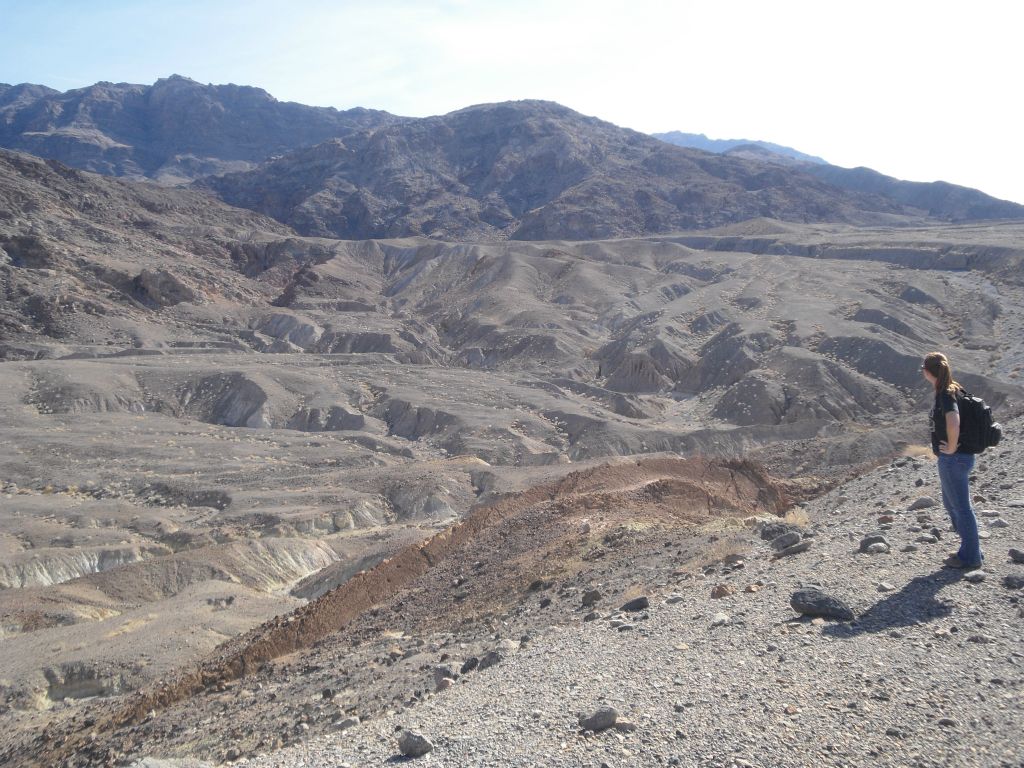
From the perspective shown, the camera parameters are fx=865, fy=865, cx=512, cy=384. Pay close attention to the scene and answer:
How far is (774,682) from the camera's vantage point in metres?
6.37

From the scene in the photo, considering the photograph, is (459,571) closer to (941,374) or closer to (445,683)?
(445,683)

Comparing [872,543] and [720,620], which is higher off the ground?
[872,543]

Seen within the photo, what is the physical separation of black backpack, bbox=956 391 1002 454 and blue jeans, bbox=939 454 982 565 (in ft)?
0.44

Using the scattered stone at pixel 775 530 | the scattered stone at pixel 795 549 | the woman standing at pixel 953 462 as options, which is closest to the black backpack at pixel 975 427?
the woman standing at pixel 953 462

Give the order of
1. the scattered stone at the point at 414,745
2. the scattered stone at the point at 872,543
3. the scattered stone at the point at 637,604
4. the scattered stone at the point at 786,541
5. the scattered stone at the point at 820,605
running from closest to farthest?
the scattered stone at the point at 414,745, the scattered stone at the point at 820,605, the scattered stone at the point at 872,543, the scattered stone at the point at 637,604, the scattered stone at the point at 786,541

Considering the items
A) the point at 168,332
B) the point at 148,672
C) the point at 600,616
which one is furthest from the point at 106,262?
the point at 600,616

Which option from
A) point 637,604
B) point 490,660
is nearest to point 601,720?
point 490,660

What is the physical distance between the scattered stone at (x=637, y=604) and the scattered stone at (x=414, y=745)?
3453 mm

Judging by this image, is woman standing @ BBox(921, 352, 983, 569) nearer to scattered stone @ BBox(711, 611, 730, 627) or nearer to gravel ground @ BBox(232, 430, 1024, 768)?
gravel ground @ BBox(232, 430, 1024, 768)

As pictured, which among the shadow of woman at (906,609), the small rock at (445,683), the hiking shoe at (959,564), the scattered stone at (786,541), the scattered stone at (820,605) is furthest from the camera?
the scattered stone at (786,541)

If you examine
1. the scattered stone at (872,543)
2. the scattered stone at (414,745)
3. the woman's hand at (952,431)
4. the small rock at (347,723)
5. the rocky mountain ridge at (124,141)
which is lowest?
the small rock at (347,723)

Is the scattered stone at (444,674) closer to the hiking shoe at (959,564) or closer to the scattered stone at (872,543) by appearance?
the scattered stone at (872,543)

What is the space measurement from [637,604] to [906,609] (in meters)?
2.88

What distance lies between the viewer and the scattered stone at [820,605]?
290 inches
